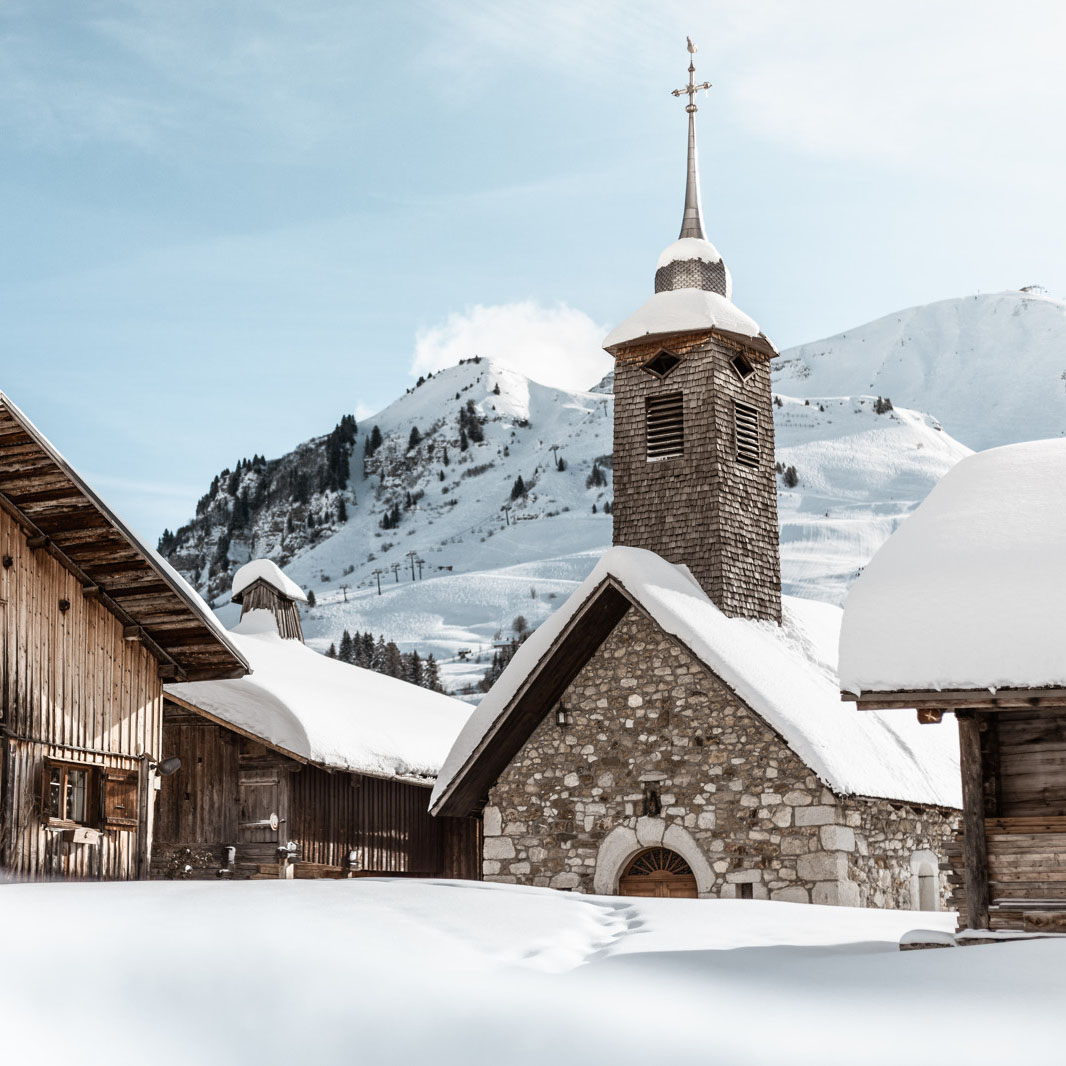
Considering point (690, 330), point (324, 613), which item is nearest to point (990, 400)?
point (324, 613)

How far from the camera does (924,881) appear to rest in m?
21.3

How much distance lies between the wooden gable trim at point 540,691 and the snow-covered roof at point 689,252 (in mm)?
8018

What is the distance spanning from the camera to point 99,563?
1533cm

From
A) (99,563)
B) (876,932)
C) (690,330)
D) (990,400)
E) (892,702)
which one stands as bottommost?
(876,932)

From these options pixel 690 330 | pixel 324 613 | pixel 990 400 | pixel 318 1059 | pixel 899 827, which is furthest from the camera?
pixel 990 400

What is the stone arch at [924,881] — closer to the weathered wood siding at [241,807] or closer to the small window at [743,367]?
the small window at [743,367]

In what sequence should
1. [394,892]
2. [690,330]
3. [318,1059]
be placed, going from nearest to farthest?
[318,1059]
[394,892]
[690,330]

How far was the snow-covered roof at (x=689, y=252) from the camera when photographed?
26.6 meters

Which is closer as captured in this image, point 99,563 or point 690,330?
point 99,563

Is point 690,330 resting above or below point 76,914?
above

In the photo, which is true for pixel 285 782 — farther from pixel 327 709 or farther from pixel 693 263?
pixel 693 263

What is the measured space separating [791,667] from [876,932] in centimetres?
Result: 822

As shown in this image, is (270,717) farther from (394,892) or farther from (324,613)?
(324,613)

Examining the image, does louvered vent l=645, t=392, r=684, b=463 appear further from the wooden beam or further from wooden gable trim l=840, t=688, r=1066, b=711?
wooden gable trim l=840, t=688, r=1066, b=711
